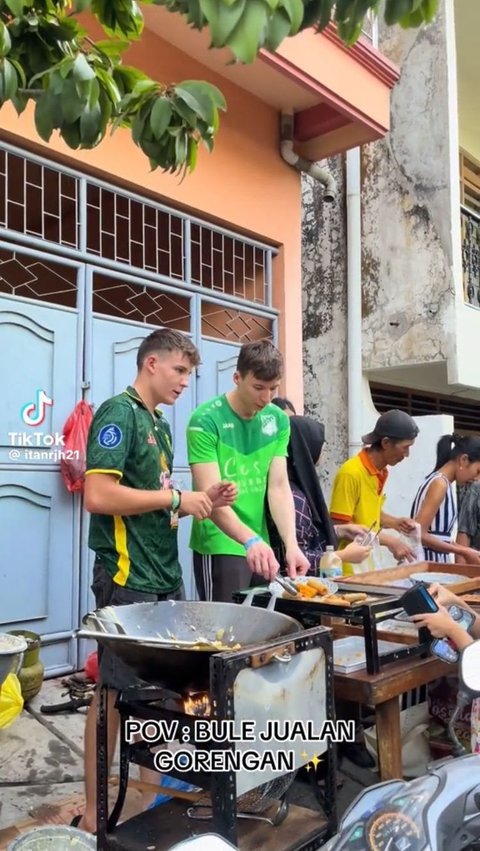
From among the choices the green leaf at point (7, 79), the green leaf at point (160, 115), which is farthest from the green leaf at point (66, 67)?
the green leaf at point (160, 115)

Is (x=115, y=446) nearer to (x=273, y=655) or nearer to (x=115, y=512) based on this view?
(x=115, y=512)

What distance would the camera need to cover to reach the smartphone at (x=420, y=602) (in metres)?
Result: 2.29

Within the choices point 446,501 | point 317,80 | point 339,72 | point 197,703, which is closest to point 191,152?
point 197,703

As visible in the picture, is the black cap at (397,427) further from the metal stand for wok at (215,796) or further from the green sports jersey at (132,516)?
the metal stand for wok at (215,796)

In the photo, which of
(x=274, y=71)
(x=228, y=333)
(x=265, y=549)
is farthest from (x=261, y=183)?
(x=265, y=549)

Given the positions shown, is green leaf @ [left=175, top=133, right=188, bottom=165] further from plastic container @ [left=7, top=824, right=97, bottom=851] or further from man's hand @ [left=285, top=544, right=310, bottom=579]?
plastic container @ [left=7, top=824, right=97, bottom=851]

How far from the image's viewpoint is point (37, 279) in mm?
4656

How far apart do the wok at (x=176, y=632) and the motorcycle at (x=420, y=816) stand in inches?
20.0

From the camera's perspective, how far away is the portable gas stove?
179 centimetres

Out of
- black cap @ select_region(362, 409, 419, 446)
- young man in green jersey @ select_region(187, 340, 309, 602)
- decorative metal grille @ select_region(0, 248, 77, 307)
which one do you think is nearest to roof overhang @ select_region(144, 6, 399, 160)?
decorative metal grille @ select_region(0, 248, 77, 307)

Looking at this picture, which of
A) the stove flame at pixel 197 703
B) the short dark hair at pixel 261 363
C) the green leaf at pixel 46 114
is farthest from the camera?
the short dark hair at pixel 261 363

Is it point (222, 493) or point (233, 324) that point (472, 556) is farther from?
point (233, 324)

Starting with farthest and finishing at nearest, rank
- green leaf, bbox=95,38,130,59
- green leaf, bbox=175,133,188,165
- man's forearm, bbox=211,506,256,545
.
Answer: man's forearm, bbox=211,506,256,545 → green leaf, bbox=95,38,130,59 → green leaf, bbox=175,133,188,165

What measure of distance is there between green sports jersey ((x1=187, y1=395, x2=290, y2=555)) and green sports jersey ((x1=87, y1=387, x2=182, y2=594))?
1.23 feet
